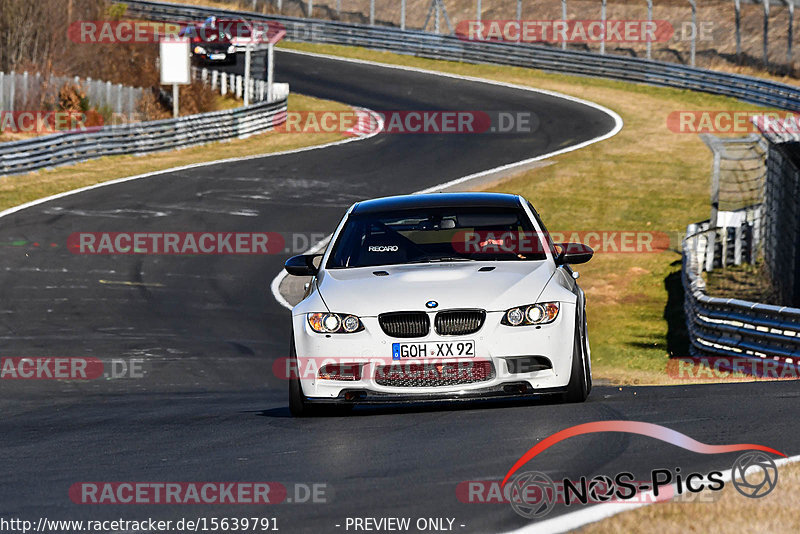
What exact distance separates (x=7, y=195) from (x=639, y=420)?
72.1 ft

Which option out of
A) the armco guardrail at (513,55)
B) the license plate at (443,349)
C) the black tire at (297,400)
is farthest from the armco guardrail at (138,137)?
the license plate at (443,349)

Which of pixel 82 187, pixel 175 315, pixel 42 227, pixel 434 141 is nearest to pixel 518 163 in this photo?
pixel 434 141

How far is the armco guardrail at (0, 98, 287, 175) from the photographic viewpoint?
98.1 feet

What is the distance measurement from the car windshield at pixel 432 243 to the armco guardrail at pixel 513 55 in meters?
32.6

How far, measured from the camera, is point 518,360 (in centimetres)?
851

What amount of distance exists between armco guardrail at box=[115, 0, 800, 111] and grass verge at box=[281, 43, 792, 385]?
17.9 inches

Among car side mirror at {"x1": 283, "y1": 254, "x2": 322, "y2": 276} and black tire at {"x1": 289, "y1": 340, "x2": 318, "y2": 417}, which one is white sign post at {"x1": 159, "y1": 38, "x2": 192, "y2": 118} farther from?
black tire at {"x1": 289, "y1": 340, "x2": 318, "y2": 417}

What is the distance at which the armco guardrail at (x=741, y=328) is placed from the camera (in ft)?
45.6

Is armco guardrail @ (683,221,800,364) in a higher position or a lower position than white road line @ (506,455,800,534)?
lower

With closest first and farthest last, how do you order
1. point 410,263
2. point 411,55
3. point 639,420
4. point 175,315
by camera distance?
point 639,420, point 410,263, point 175,315, point 411,55

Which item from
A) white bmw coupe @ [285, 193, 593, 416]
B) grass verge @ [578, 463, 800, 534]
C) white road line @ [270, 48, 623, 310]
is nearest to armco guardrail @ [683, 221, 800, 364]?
white bmw coupe @ [285, 193, 593, 416]

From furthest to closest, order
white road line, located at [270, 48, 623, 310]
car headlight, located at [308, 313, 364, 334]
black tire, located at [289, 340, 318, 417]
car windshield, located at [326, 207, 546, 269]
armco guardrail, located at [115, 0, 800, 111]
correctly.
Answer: armco guardrail, located at [115, 0, 800, 111] → white road line, located at [270, 48, 623, 310] → car windshield, located at [326, 207, 546, 269] → black tire, located at [289, 340, 318, 417] → car headlight, located at [308, 313, 364, 334]

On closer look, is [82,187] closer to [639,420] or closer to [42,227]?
[42,227]

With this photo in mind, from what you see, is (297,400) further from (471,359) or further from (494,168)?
(494,168)
